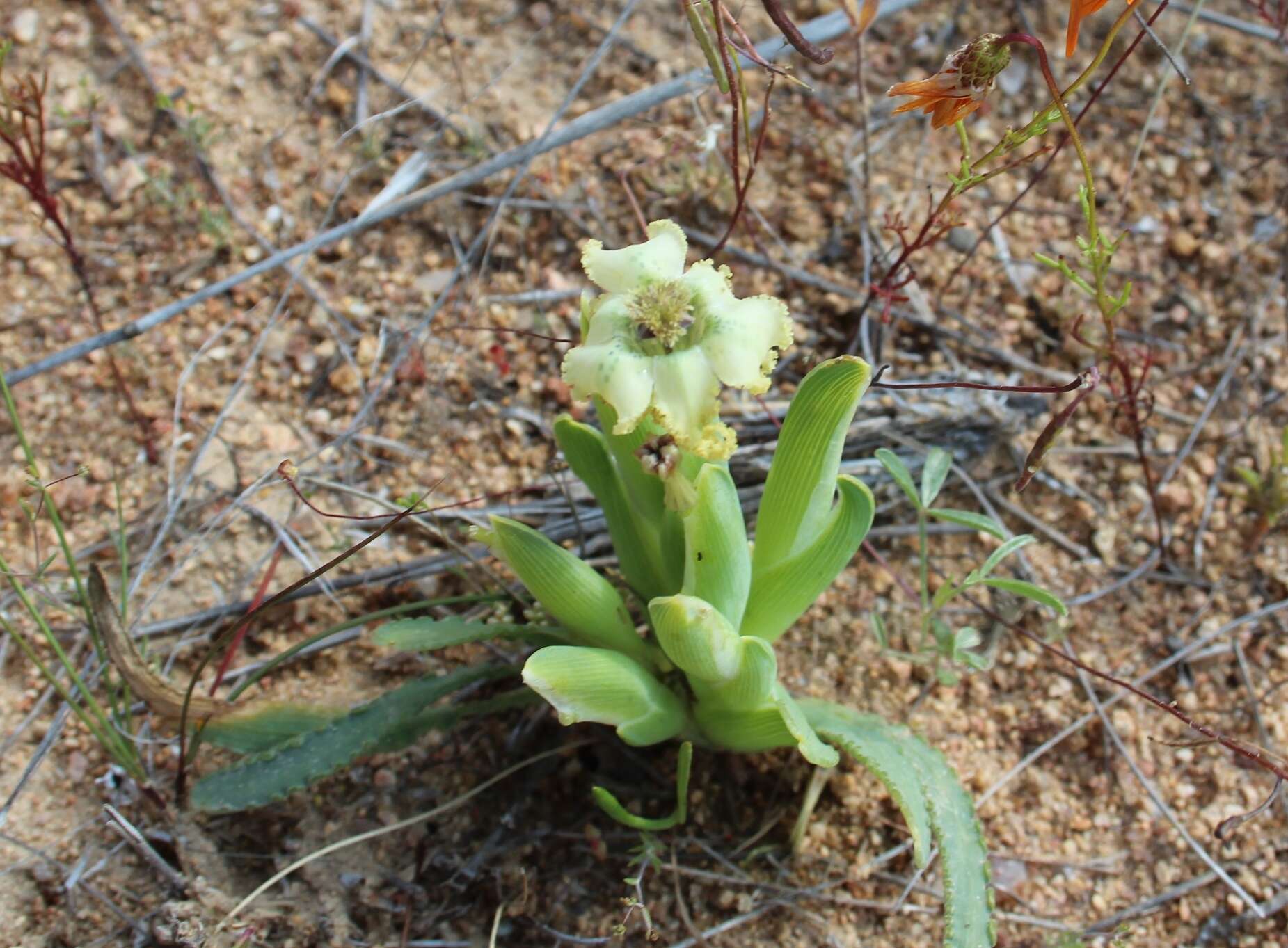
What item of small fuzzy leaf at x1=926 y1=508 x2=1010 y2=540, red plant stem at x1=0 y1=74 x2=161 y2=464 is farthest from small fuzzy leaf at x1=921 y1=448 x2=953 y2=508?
red plant stem at x1=0 y1=74 x2=161 y2=464

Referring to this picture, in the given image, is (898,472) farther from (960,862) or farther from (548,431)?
(548,431)

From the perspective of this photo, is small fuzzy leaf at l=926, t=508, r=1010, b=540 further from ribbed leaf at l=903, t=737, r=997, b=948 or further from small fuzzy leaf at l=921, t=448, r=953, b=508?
ribbed leaf at l=903, t=737, r=997, b=948

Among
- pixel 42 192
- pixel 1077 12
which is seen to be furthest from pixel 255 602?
pixel 1077 12

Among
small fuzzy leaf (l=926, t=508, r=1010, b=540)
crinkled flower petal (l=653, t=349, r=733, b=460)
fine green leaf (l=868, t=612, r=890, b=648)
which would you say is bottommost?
fine green leaf (l=868, t=612, r=890, b=648)

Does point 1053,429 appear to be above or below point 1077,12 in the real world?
below

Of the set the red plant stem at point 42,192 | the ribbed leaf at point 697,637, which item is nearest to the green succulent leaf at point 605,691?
the ribbed leaf at point 697,637

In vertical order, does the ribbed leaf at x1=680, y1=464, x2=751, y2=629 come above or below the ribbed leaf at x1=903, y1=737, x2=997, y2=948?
above
